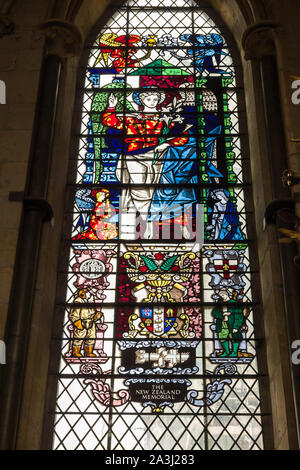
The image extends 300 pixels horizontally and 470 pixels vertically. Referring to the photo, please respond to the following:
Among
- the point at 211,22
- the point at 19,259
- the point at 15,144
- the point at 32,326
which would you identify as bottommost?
the point at 32,326

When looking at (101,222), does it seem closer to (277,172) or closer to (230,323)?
(230,323)

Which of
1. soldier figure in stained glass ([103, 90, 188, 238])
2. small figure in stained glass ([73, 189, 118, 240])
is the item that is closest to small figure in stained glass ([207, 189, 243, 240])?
soldier figure in stained glass ([103, 90, 188, 238])

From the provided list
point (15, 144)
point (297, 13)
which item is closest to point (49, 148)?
point (15, 144)

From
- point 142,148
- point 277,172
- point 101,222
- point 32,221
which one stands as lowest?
point 32,221

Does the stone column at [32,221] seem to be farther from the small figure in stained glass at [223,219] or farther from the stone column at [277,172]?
the stone column at [277,172]

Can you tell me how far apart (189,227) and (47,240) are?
1.69 metres

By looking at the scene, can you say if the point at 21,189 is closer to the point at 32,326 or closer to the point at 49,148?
the point at 49,148

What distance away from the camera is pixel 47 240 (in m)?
8.59

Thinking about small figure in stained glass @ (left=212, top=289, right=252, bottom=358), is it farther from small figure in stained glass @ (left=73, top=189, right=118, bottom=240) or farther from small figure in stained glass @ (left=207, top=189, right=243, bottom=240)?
small figure in stained glass @ (left=73, top=189, right=118, bottom=240)

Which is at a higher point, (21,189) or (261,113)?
(261,113)

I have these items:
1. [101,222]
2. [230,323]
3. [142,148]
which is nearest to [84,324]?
[101,222]

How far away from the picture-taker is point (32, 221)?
8359 millimetres

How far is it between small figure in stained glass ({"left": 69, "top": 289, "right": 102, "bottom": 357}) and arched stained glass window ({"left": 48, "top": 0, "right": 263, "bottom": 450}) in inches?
0.5

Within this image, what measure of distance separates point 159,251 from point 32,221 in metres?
1.55
